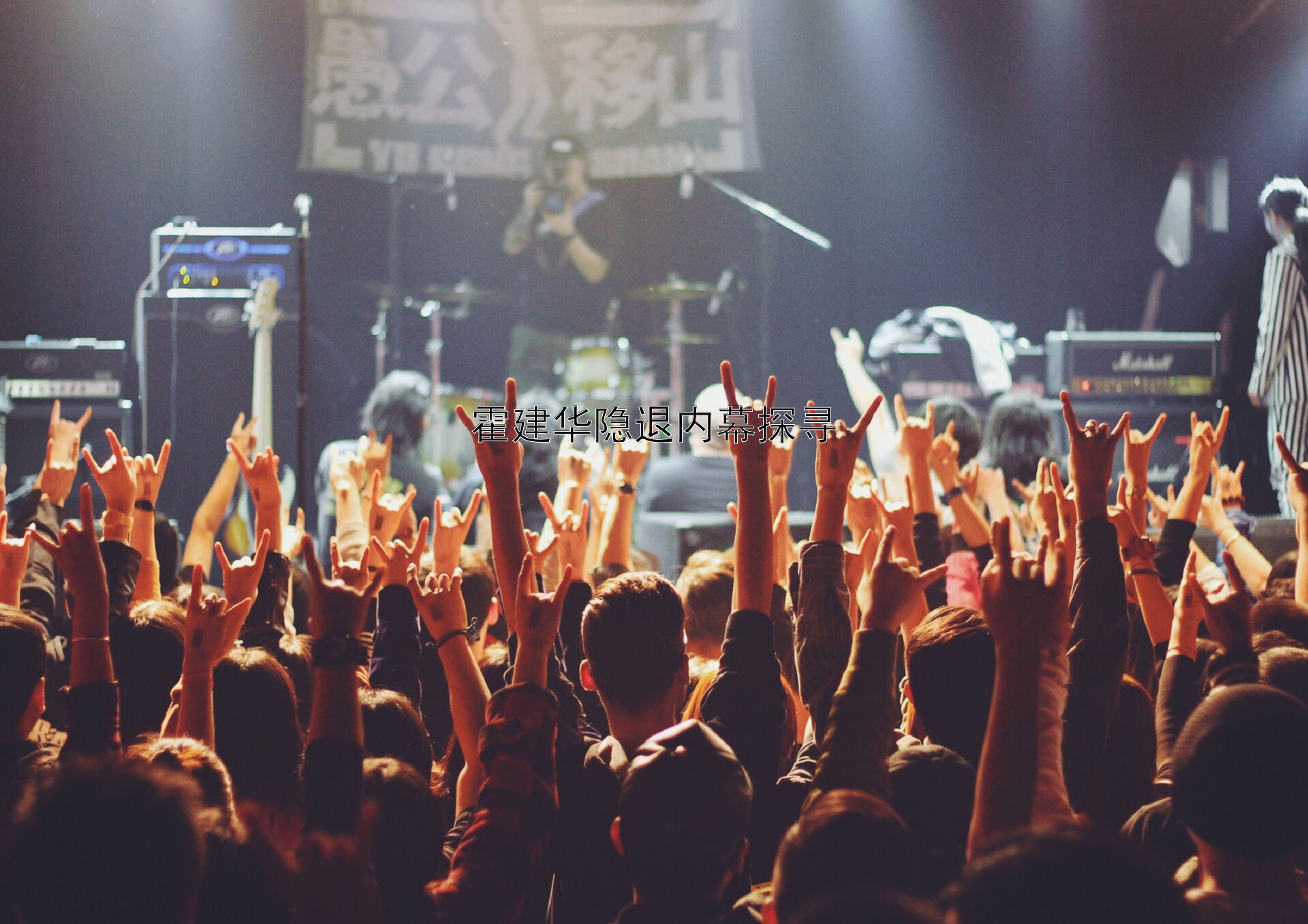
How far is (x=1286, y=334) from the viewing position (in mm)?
6457

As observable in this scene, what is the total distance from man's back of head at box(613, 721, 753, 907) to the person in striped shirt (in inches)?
244

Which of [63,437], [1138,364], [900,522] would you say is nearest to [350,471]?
[63,437]

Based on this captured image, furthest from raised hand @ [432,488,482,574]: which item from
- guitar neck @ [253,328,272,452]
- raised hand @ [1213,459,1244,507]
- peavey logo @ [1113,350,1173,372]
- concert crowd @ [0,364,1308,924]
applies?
peavey logo @ [1113,350,1173,372]

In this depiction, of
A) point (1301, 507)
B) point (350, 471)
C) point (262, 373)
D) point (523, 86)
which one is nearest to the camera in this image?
point (1301, 507)

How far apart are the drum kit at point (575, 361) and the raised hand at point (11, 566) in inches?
250

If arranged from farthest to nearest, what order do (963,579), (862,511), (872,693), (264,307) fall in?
(264,307) → (963,579) → (862,511) → (872,693)

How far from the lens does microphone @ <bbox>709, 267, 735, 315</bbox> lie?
9414 millimetres

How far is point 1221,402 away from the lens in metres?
8.17

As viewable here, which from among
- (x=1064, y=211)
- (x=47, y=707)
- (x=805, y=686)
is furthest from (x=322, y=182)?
(x=805, y=686)

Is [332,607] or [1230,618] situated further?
[1230,618]

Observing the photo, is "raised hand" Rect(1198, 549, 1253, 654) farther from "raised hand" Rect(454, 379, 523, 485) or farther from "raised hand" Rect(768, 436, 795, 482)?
"raised hand" Rect(768, 436, 795, 482)

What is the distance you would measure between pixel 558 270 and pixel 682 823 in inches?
331

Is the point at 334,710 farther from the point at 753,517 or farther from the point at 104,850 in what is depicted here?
the point at 753,517

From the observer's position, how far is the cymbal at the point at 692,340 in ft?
30.2
